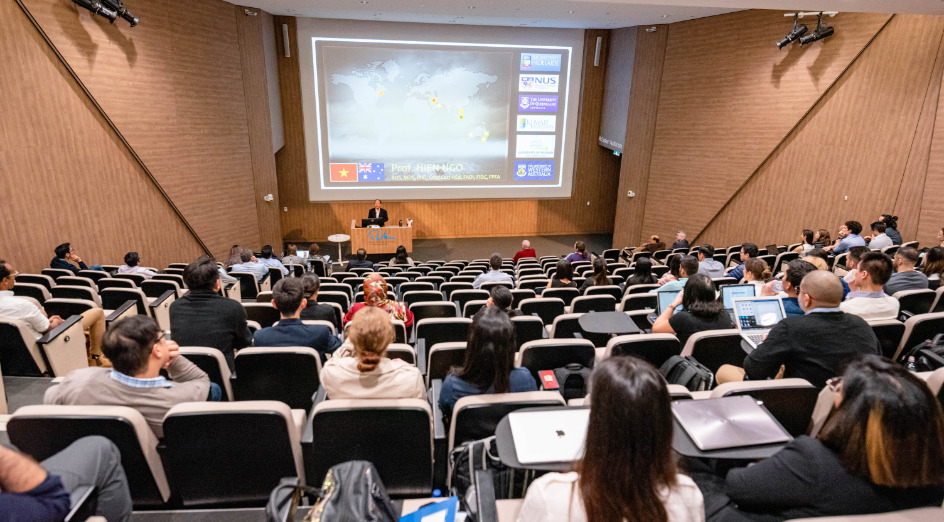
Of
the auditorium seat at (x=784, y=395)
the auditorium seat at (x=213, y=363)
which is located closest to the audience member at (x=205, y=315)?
the auditorium seat at (x=213, y=363)

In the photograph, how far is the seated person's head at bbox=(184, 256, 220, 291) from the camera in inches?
136

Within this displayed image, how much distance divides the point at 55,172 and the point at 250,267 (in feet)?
9.75

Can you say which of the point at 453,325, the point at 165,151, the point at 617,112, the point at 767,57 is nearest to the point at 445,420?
the point at 453,325

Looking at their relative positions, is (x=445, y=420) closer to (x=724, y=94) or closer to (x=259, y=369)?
(x=259, y=369)

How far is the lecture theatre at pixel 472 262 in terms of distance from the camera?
164cm

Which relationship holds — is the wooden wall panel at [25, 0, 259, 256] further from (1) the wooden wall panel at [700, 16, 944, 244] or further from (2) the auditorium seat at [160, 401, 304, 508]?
(1) the wooden wall panel at [700, 16, 944, 244]

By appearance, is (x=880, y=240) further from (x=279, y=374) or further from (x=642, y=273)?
(x=279, y=374)

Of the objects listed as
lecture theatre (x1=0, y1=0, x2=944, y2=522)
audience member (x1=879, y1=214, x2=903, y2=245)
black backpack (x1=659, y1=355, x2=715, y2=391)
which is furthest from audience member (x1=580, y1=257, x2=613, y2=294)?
audience member (x1=879, y1=214, x2=903, y2=245)

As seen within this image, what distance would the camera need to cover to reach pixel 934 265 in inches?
195

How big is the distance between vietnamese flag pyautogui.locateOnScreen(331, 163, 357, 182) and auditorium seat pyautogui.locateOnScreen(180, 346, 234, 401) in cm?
986

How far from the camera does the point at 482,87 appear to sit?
1221 centimetres

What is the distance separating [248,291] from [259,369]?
408 centimetres

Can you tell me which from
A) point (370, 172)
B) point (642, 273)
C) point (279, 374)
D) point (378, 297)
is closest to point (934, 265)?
point (642, 273)

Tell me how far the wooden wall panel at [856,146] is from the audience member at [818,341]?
311 inches
